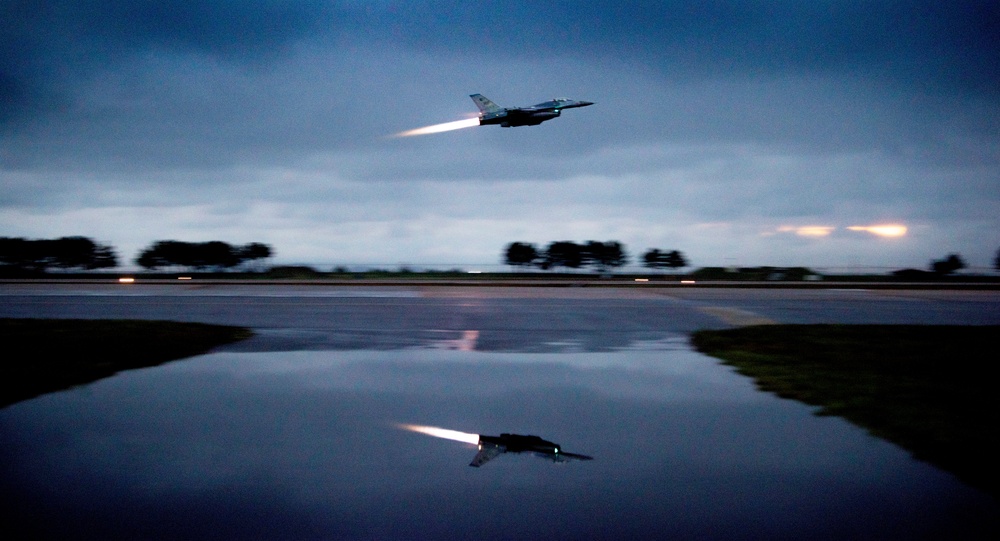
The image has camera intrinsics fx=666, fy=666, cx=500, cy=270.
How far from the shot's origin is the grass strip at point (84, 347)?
8.41 metres

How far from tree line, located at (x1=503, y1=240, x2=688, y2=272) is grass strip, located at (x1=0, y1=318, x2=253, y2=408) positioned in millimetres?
31823

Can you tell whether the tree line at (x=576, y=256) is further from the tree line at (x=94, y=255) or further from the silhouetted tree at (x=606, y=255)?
the tree line at (x=94, y=255)

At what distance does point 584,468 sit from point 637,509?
85 cm

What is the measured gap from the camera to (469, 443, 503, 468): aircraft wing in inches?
216

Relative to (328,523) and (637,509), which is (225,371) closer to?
(328,523)

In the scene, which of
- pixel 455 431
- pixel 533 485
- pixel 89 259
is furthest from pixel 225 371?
pixel 89 259

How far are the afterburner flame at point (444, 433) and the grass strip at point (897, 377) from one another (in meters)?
3.81

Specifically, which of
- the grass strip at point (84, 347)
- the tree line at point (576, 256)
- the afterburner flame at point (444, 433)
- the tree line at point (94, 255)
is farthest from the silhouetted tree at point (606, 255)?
the afterburner flame at point (444, 433)

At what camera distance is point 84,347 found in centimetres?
1096

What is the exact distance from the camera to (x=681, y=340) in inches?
510

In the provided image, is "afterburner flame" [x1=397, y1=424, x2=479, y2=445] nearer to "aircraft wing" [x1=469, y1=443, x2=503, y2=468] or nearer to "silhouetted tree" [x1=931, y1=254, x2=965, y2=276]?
"aircraft wing" [x1=469, y1=443, x2=503, y2=468]

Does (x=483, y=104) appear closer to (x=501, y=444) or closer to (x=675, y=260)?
(x=501, y=444)

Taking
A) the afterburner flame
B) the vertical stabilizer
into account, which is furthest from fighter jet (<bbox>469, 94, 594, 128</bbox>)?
the afterburner flame

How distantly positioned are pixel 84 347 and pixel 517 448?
8656mm
